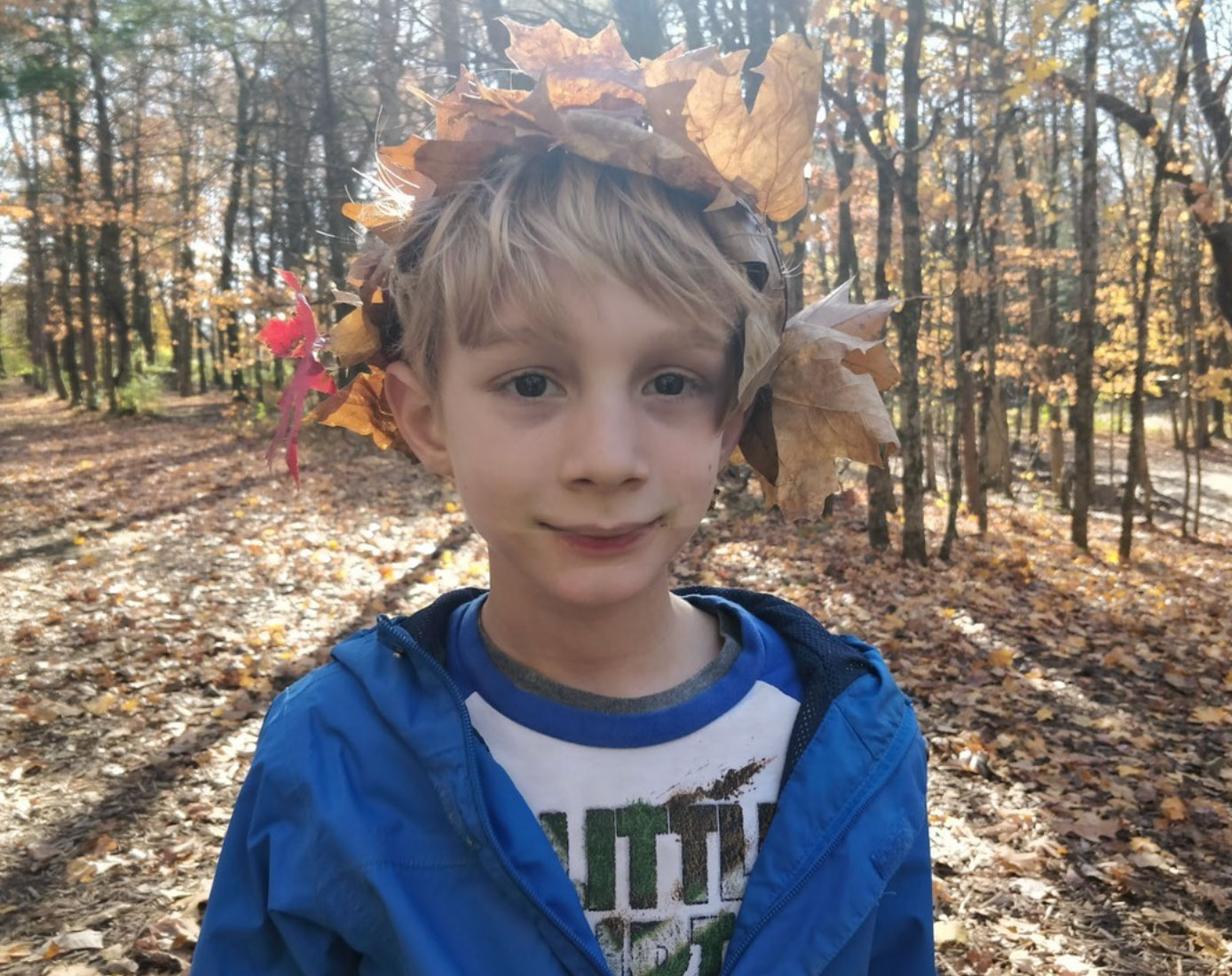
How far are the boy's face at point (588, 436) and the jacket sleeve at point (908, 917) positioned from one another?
0.66 meters

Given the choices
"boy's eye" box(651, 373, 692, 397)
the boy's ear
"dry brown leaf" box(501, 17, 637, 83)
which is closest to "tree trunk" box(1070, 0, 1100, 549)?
"dry brown leaf" box(501, 17, 637, 83)

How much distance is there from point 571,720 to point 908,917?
2.15 feet

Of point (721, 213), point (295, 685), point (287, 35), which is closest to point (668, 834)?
point (295, 685)

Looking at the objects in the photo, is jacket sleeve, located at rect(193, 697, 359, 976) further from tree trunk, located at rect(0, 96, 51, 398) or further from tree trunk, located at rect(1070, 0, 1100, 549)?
tree trunk, located at rect(0, 96, 51, 398)

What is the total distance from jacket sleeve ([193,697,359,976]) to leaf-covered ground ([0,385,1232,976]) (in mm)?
2194

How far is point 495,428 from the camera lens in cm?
123

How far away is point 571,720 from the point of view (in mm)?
1327

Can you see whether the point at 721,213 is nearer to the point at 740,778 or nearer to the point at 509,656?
the point at 509,656

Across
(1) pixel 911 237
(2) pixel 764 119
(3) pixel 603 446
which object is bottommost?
(3) pixel 603 446

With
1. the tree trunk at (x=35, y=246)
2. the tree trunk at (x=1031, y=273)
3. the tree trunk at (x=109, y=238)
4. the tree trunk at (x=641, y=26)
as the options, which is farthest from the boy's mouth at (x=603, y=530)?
the tree trunk at (x=109, y=238)

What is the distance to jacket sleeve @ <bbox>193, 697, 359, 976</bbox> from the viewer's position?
3.88 feet

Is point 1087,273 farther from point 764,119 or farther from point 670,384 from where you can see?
point 670,384

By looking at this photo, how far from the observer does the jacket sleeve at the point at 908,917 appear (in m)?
1.41

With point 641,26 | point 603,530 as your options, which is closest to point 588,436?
point 603,530
